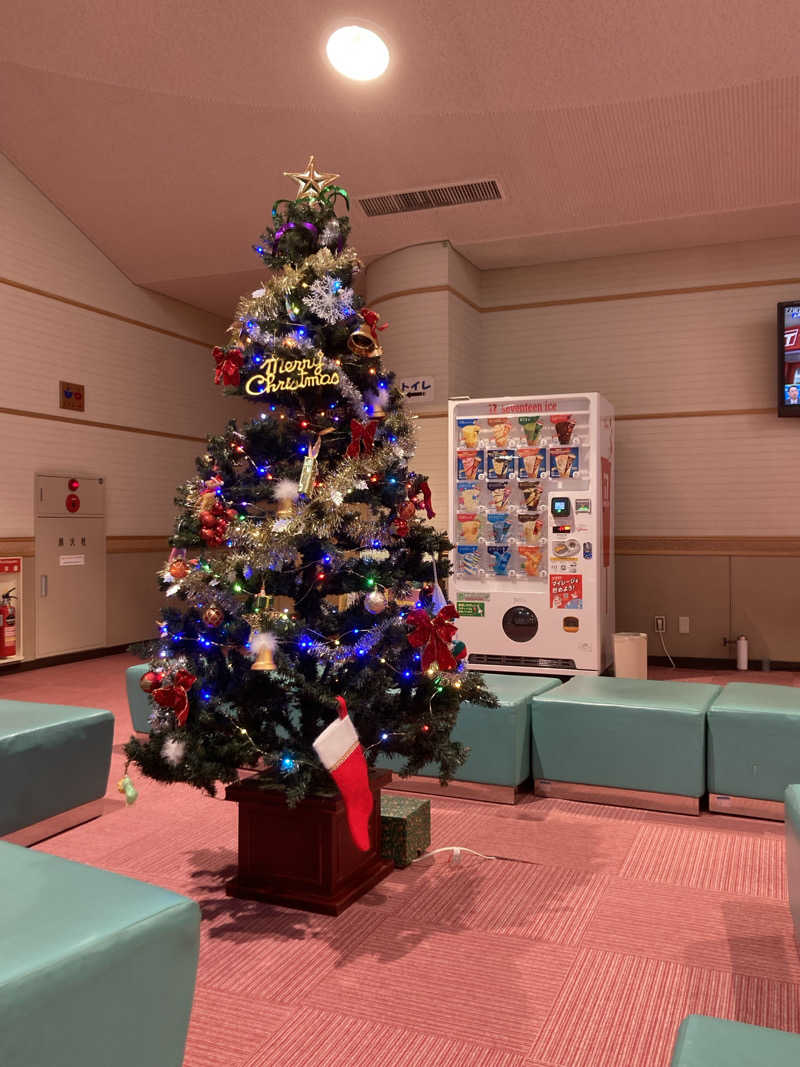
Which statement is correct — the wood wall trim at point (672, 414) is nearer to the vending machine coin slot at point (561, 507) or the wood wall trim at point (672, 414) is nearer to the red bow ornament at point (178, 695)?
the vending machine coin slot at point (561, 507)

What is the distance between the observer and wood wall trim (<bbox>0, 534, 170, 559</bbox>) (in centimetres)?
714

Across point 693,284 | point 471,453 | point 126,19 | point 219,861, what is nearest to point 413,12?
point 126,19

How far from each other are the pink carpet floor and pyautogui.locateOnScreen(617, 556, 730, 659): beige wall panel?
3.99 m

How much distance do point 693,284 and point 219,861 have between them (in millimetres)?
6182

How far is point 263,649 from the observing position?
8.72 ft

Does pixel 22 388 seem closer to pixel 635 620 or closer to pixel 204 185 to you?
pixel 204 185

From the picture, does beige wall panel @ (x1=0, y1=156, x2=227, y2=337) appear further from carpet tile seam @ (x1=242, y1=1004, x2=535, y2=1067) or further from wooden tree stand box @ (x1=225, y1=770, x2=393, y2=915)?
carpet tile seam @ (x1=242, y1=1004, x2=535, y2=1067)

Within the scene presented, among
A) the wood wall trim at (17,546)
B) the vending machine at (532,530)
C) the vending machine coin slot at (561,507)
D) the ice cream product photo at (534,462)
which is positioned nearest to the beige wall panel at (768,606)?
the vending machine at (532,530)

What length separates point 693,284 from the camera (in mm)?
7320

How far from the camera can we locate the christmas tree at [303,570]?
9.03 feet

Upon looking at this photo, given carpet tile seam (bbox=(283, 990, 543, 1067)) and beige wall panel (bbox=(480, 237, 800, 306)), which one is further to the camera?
beige wall panel (bbox=(480, 237, 800, 306))

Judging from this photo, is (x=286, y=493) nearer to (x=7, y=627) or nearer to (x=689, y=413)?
(x=7, y=627)

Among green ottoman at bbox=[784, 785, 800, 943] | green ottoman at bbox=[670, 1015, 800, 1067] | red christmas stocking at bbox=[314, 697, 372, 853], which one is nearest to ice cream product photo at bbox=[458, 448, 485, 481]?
red christmas stocking at bbox=[314, 697, 372, 853]

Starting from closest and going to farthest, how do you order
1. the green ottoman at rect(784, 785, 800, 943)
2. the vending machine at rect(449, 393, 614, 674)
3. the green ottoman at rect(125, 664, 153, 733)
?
the green ottoman at rect(784, 785, 800, 943) < the green ottoman at rect(125, 664, 153, 733) < the vending machine at rect(449, 393, 614, 674)
